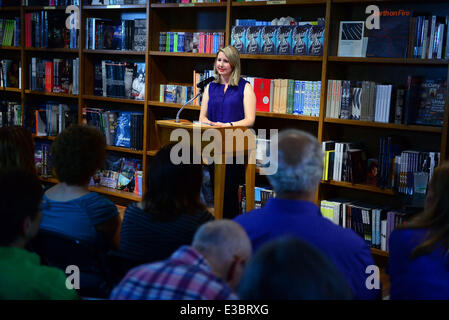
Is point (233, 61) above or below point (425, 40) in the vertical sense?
below

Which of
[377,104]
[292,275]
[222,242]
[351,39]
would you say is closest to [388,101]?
[377,104]

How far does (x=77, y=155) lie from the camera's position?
219 cm

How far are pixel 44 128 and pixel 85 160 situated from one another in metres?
3.69

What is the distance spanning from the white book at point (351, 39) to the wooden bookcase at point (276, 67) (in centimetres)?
5

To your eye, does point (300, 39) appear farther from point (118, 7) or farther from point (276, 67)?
point (118, 7)

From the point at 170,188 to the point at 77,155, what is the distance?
50cm

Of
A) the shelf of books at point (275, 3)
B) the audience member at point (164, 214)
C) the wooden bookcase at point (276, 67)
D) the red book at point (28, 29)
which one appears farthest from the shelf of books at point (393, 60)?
the red book at point (28, 29)

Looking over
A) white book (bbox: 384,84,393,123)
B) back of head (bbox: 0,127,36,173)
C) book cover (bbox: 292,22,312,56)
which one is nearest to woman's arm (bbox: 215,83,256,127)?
book cover (bbox: 292,22,312,56)

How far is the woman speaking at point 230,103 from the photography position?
13.1 feet

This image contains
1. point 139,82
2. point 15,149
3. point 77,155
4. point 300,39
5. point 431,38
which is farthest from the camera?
point 139,82

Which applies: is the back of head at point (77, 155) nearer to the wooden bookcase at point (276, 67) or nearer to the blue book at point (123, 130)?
the wooden bookcase at point (276, 67)

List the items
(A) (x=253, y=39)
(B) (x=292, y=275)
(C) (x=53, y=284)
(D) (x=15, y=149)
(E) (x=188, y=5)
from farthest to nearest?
(E) (x=188, y=5) → (A) (x=253, y=39) → (D) (x=15, y=149) → (C) (x=53, y=284) → (B) (x=292, y=275)

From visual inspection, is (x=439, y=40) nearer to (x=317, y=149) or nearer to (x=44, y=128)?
(x=317, y=149)
